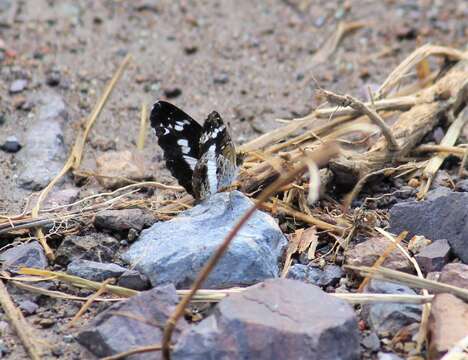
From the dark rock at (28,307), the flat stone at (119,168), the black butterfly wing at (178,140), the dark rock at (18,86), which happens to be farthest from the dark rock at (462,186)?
the dark rock at (18,86)

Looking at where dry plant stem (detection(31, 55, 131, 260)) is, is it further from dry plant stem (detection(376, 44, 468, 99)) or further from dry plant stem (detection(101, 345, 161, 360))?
dry plant stem (detection(376, 44, 468, 99))

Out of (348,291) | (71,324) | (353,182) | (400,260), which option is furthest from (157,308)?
(353,182)

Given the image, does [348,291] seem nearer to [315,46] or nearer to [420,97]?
[420,97]

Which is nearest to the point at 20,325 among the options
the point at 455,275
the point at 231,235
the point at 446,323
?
the point at 231,235

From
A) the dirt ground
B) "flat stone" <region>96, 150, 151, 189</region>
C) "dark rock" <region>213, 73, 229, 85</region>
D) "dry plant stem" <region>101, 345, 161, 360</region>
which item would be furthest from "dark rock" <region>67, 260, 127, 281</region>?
"dark rock" <region>213, 73, 229, 85</region>

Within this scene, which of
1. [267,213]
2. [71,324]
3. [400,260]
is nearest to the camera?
[71,324]

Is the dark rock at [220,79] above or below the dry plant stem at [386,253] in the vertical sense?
above

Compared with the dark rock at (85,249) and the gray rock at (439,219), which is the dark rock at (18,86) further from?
the gray rock at (439,219)
